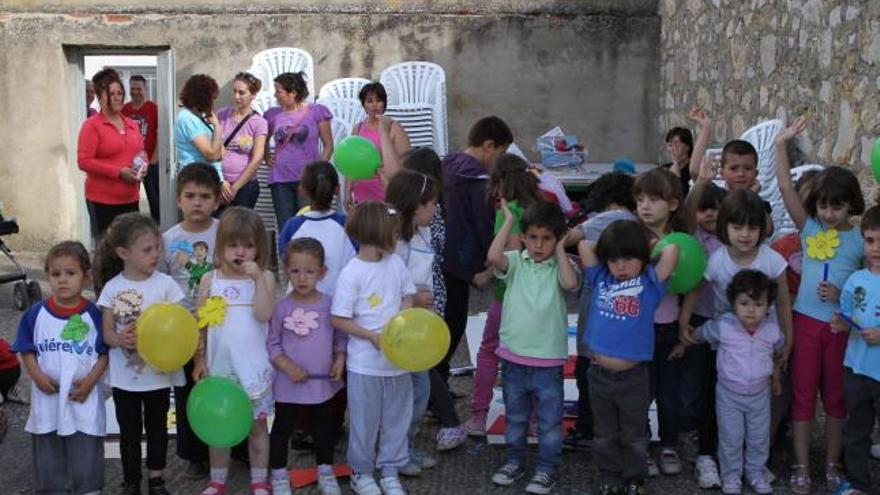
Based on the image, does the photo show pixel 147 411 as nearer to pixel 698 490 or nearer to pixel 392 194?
pixel 392 194

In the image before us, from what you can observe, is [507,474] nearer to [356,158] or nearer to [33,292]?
[356,158]

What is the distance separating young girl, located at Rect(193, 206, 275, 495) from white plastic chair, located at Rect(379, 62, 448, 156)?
5550 millimetres

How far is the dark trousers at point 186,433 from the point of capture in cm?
461

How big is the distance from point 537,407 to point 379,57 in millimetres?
5996

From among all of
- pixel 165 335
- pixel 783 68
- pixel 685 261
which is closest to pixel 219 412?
pixel 165 335

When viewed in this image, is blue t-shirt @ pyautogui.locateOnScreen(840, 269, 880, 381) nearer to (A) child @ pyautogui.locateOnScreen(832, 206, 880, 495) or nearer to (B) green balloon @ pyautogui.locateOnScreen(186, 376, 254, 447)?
(A) child @ pyautogui.locateOnScreen(832, 206, 880, 495)

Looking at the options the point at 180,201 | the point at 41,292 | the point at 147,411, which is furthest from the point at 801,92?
the point at 41,292

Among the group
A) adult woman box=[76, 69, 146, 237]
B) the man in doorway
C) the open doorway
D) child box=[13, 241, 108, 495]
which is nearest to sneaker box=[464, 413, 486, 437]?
child box=[13, 241, 108, 495]

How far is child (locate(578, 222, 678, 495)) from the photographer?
4.38m

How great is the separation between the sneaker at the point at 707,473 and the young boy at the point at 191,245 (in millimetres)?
2120

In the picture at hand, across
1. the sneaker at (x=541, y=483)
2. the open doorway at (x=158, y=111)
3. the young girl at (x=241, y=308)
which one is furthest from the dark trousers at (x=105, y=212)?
the sneaker at (x=541, y=483)

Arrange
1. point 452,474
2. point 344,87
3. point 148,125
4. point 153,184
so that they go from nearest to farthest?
point 452,474, point 153,184, point 148,125, point 344,87

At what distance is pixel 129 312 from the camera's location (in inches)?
168

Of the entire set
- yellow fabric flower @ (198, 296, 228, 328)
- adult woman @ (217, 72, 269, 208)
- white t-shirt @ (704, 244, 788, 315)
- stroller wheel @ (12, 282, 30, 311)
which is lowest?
stroller wheel @ (12, 282, 30, 311)
